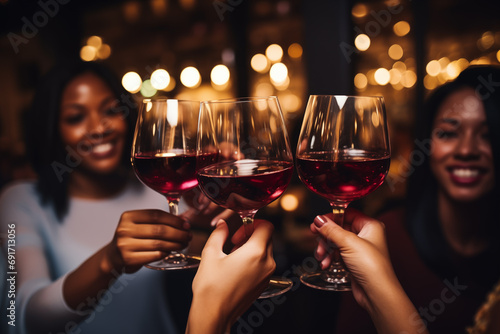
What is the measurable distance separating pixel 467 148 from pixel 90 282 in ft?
5.55

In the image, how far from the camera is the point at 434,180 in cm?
199

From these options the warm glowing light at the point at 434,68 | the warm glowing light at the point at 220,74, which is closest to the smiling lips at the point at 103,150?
the warm glowing light at the point at 434,68

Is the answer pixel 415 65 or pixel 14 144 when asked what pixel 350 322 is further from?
pixel 14 144

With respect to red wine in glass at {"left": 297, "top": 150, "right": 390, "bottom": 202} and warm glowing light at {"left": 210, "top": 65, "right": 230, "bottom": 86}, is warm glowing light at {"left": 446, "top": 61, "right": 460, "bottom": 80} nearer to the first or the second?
warm glowing light at {"left": 210, "top": 65, "right": 230, "bottom": 86}

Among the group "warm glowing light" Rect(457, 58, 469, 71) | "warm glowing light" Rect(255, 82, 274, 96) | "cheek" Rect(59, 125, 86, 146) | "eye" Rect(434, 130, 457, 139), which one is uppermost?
"warm glowing light" Rect(255, 82, 274, 96)

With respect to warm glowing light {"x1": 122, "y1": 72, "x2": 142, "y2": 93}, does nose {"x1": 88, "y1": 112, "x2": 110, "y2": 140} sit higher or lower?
lower

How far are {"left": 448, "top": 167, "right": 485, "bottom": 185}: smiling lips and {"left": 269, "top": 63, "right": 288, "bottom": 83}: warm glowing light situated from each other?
3390mm

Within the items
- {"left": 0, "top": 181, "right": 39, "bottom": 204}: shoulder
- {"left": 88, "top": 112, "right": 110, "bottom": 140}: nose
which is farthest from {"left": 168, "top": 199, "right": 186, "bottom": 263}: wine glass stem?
{"left": 0, "top": 181, "right": 39, "bottom": 204}: shoulder

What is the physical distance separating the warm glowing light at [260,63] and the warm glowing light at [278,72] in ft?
0.31

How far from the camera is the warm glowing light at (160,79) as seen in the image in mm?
5312

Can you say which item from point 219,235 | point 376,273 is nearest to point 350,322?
point 376,273

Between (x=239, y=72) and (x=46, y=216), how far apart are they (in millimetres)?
2742

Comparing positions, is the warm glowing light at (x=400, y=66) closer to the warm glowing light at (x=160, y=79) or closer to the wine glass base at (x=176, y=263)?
the warm glowing light at (x=160, y=79)

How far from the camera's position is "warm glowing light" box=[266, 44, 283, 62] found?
5082 millimetres
